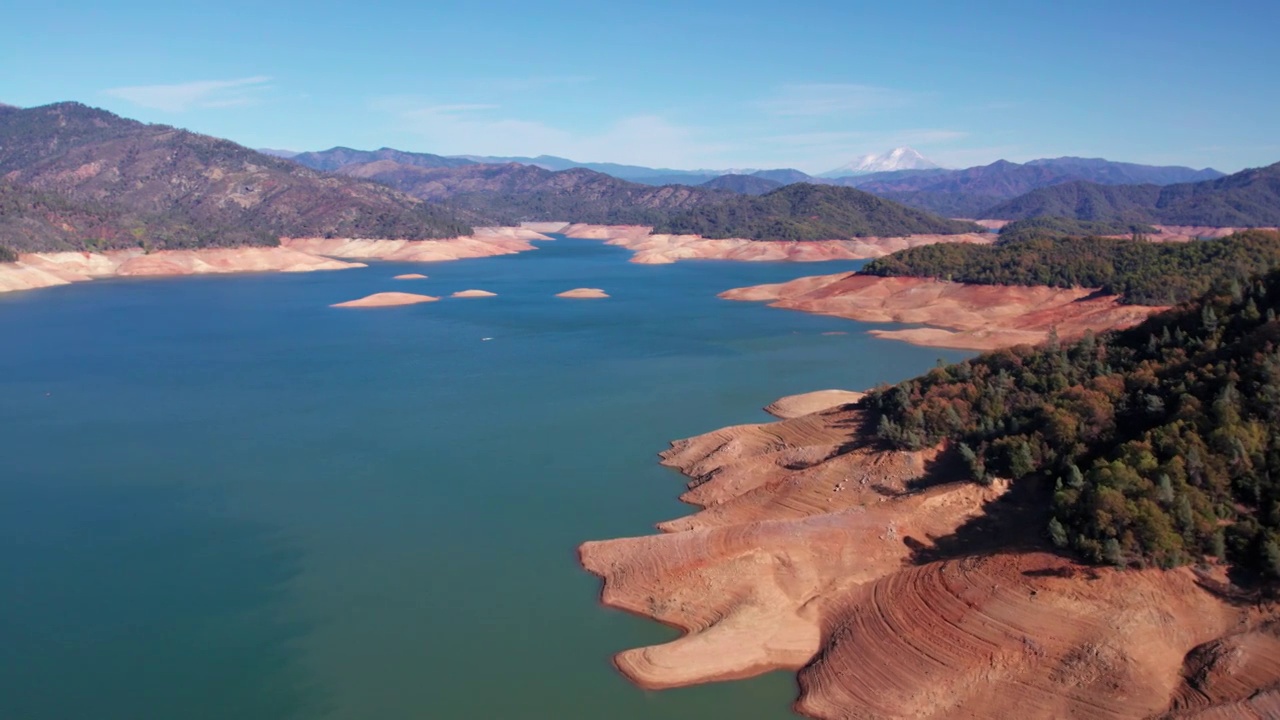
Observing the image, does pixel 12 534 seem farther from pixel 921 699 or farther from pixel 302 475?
pixel 921 699

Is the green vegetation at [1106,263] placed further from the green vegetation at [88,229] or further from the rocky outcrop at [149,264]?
the green vegetation at [88,229]

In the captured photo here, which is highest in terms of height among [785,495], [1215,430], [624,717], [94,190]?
[94,190]

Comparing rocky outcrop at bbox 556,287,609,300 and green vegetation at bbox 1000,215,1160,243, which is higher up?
green vegetation at bbox 1000,215,1160,243

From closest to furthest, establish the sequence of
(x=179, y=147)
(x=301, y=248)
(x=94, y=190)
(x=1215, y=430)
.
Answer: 1. (x=1215, y=430)
2. (x=301, y=248)
3. (x=94, y=190)
4. (x=179, y=147)

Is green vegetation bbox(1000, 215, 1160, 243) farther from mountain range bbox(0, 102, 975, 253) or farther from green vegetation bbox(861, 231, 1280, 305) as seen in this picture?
green vegetation bbox(861, 231, 1280, 305)

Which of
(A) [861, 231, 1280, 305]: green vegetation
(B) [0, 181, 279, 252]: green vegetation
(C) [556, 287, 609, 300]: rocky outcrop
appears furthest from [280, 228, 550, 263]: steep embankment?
Result: (A) [861, 231, 1280, 305]: green vegetation

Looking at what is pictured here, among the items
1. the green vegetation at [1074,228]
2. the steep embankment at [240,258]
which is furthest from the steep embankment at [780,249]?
the steep embankment at [240,258]

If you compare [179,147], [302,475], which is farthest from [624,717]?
[179,147]

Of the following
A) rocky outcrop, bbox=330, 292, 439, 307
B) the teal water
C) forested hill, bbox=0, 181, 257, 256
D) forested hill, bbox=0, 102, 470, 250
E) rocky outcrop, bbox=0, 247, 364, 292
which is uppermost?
forested hill, bbox=0, 102, 470, 250
